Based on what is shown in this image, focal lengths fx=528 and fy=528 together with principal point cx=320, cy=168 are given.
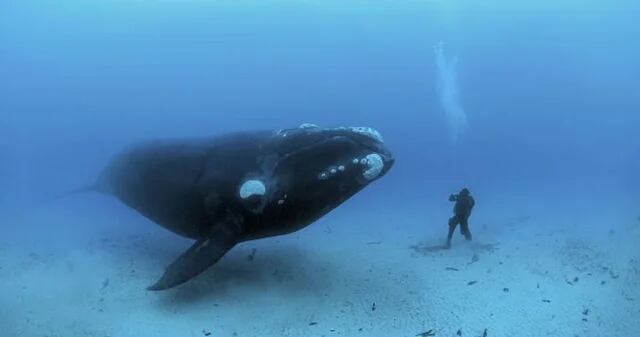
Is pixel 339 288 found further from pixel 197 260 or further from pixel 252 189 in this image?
pixel 197 260

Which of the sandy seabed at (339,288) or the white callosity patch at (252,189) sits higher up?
the white callosity patch at (252,189)

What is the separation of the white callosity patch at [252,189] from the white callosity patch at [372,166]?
5.51 feet

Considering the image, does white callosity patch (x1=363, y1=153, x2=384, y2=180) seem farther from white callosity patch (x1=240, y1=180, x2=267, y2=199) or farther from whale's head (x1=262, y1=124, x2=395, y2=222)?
white callosity patch (x1=240, y1=180, x2=267, y2=199)

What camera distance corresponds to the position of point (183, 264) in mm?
8250

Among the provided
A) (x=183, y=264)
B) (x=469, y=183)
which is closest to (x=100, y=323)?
(x=183, y=264)

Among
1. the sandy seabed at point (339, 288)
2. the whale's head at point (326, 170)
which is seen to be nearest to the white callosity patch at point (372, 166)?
the whale's head at point (326, 170)

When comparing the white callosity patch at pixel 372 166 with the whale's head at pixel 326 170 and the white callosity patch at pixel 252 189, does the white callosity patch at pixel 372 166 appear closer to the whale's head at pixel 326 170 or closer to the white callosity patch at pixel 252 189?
the whale's head at pixel 326 170

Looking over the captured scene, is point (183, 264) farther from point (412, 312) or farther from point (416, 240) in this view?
point (416, 240)

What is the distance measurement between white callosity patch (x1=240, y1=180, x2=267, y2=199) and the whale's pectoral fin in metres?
0.70

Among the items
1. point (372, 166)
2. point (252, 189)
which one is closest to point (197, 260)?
point (252, 189)

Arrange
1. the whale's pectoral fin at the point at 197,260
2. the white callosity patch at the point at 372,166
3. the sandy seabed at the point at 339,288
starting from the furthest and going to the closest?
the white callosity patch at the point at 372,166, the whale's pectoral fin at the point at 197,260, the sandy seabed at the point at 339,288

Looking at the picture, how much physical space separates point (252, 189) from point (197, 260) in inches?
55.6

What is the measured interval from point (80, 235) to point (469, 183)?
57.6 feet

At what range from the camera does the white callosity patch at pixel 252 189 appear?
8.59 m
